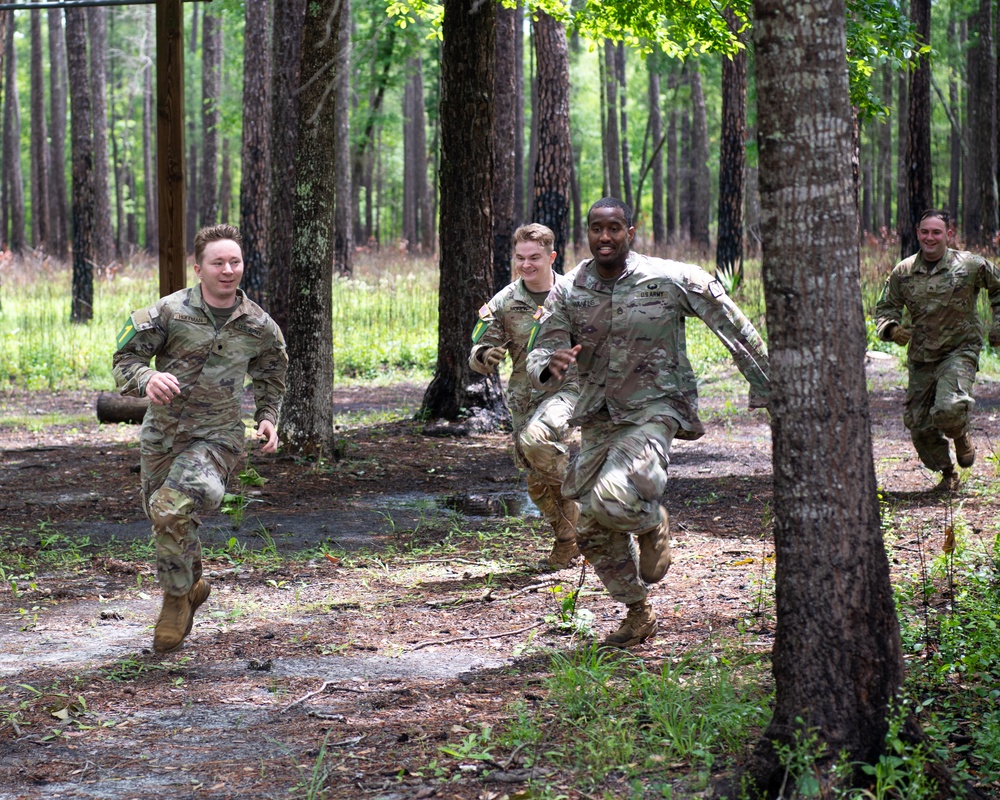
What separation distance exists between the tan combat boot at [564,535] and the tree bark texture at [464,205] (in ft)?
16.7

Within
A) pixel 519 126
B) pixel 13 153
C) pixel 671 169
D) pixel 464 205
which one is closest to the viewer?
pixel 464 205

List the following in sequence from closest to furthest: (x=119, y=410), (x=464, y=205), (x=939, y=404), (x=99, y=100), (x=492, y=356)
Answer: (x=492, y=356)
(x=939, y=404)
(x=464, y=205)
(x=119, y=410)
(x=99, y=100)

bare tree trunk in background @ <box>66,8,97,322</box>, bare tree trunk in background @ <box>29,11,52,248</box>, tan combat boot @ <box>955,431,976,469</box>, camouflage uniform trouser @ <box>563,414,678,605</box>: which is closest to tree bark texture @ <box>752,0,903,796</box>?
camouflage uniform trouser @ <box>563,414,678,605</box>

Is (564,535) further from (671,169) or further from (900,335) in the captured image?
(671,169)

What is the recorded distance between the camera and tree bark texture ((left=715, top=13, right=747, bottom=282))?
2111 centimetres

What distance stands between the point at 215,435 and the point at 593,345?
6.14ft

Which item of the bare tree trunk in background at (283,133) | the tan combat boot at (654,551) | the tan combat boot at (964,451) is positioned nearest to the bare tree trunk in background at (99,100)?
the bare tree trunk in background at (283,133)

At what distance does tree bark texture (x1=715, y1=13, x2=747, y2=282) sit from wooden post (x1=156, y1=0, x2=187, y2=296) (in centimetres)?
1382

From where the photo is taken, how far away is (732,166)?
849 inches

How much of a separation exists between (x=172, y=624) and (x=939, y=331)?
20.1ft

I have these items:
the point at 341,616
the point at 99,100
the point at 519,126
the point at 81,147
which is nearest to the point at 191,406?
the point at 341,616

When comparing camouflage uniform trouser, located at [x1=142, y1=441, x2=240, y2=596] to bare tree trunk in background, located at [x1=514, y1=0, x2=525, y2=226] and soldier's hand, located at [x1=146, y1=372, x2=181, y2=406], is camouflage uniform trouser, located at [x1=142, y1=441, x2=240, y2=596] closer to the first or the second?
soldier's hand, located at [x1=146, y1=372, x2=181, y2=406]

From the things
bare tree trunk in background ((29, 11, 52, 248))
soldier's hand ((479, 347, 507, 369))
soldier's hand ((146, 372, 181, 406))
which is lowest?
soldier's hand ((146, 372, 181, 406))

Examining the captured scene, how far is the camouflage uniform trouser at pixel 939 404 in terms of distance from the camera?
8258 mm
